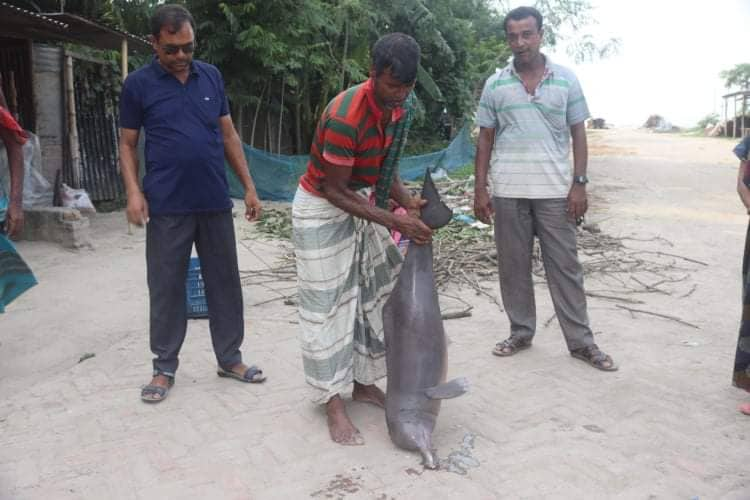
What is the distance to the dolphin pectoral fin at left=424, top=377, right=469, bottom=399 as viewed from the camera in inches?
109

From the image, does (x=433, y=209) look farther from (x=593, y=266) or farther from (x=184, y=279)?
(x=593, y=266)

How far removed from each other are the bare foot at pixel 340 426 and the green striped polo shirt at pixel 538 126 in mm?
1714

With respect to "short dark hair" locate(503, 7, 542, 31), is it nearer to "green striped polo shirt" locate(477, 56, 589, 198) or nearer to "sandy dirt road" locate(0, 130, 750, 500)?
"green striped polo shirt" locate(477, 56, 589, 198)

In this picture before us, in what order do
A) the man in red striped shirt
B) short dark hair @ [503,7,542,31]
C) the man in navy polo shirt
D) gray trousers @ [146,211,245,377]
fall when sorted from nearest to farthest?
the man in red striped shirt
the man in navy polo shirt
gray trousers @ [146,211,245,377]
short dark hair @ [503,7,542,31]

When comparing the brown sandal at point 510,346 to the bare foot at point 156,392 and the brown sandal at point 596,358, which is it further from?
the bare foot at point 156,392

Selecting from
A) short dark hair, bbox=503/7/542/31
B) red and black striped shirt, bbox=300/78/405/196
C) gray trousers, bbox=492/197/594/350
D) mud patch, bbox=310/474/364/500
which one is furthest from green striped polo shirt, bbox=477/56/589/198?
mud patch, bbox=310/474/364/500

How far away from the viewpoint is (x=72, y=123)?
375 inches

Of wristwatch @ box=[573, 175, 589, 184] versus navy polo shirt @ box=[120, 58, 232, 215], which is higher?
navy polo shirt @ box=[120, 58, 232, 215]

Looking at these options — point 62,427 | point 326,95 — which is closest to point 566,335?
point 62,427

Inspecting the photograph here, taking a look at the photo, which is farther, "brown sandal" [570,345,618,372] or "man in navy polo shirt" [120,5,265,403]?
"brown sandal" [570,345,618,372]

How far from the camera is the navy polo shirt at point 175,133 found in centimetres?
329

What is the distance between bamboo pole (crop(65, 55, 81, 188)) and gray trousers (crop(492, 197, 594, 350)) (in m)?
7.43

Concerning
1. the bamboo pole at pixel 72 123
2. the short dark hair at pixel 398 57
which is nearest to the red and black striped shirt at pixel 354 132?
the short dark hair at pixel 398 57

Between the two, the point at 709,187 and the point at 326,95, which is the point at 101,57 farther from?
the point at 709,187
